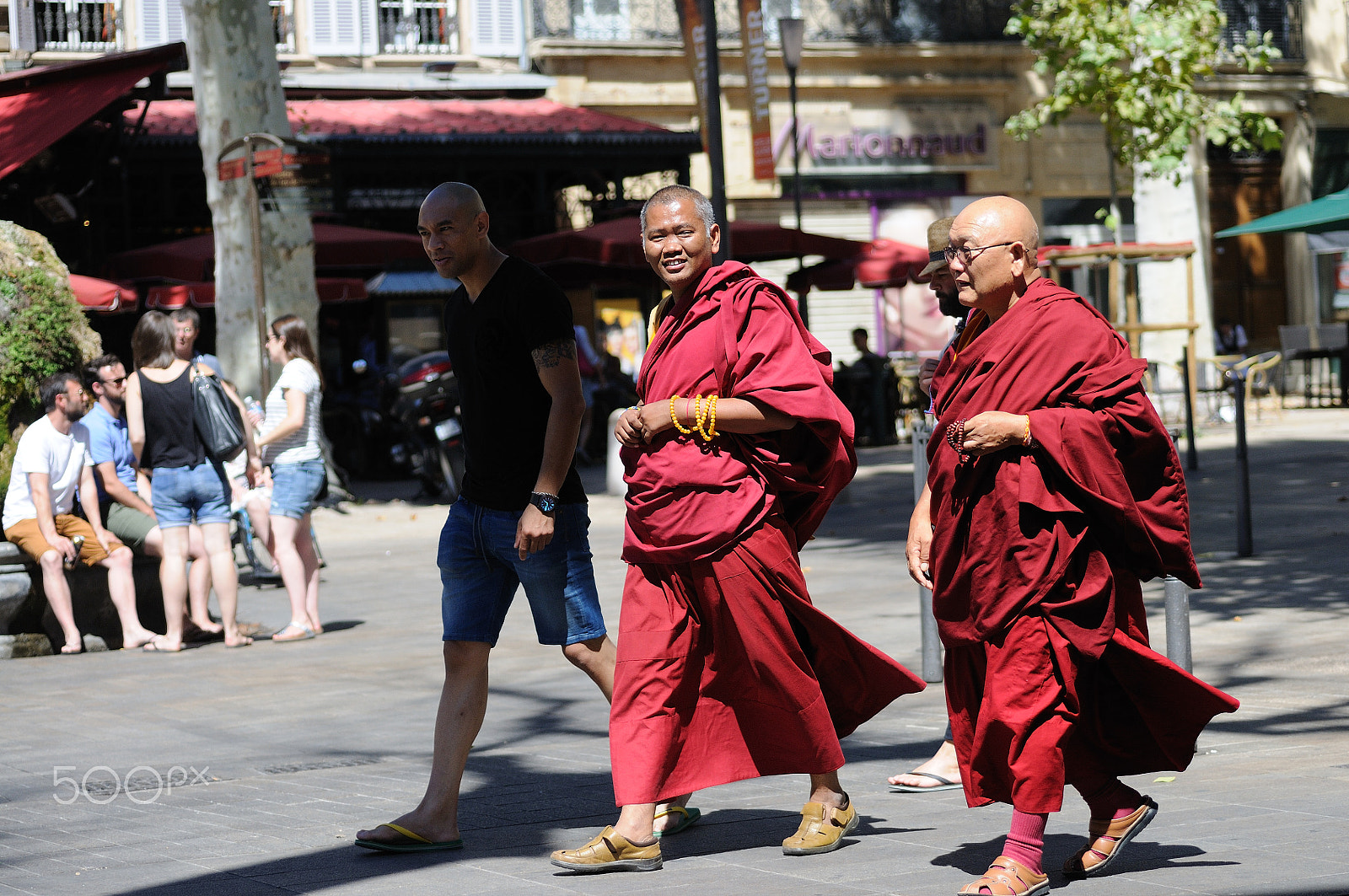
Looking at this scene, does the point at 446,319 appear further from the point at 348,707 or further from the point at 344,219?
the point at 344,219

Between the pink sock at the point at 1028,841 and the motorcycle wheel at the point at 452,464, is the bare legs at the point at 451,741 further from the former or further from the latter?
the motorcycle wheel at the point at 452,464

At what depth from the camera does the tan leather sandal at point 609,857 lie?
4.57 meters

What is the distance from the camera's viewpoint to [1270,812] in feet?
16.0

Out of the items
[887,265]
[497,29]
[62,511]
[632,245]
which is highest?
[497,29]

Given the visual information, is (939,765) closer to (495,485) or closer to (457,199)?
(495,485)

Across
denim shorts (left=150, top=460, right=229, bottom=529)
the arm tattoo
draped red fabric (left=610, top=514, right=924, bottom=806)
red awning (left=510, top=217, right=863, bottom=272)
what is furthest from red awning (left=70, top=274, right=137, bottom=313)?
draped red fabric (left=610, top=514, right=924, bottom=806)

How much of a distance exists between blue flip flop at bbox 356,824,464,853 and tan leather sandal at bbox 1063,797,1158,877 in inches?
67.8

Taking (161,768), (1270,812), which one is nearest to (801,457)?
(1270,812)

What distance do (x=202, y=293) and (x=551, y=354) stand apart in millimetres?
14319

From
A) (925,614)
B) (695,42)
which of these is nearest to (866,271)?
(695,42)

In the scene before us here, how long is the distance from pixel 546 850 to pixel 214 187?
457 inches

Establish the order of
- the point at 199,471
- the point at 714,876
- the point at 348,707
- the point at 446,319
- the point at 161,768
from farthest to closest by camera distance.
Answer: the point at 199,471, the point at 348,707, the point at 161,768, the point at 446,319, the point at 714,876

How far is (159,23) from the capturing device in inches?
974

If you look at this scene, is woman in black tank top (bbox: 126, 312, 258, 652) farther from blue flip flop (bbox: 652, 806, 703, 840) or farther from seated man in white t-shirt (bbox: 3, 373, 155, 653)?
blue flip flop (bbox: 652, 806, 703, 840)
